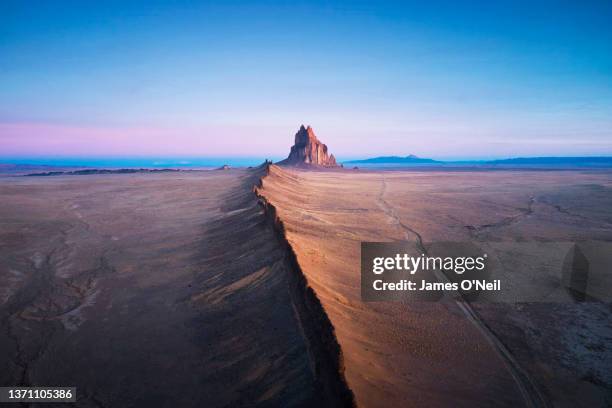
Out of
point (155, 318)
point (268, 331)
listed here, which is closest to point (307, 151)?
point (155, 318)

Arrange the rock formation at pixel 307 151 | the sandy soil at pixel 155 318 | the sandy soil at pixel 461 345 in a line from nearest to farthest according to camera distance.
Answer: the sandy soil at pixel 461 345 → the sandy soil at pixel 155 318 → the rock formation at pixel 307 151

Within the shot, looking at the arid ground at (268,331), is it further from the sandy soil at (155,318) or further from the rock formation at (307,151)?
the rock formation at (307,151)

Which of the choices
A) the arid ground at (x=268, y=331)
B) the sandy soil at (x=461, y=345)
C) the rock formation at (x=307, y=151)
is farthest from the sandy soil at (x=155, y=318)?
the rock formation at (x=307, y=151)

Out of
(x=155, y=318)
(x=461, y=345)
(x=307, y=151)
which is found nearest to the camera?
(x=461, y=345)

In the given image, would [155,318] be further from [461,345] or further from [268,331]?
[461,345]

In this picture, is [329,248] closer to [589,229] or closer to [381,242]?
[381,242]

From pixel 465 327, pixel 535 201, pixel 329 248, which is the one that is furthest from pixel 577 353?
pixel 535 201
